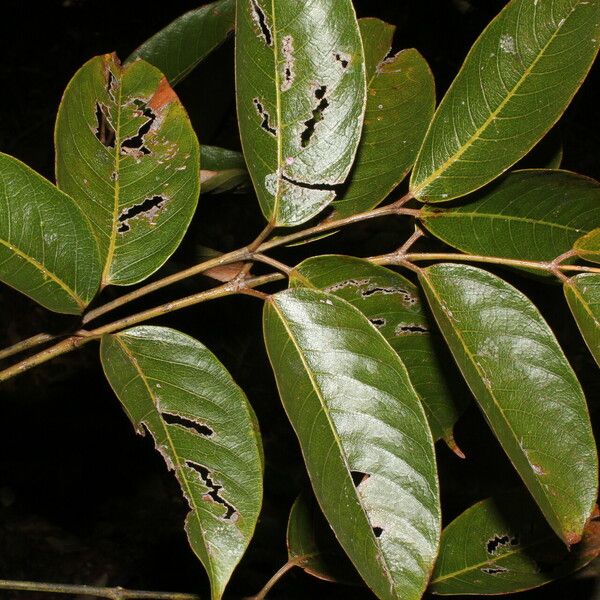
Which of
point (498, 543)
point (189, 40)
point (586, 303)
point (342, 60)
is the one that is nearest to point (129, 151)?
point (342, 60)

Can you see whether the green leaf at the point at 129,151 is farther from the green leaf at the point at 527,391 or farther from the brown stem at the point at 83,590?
the brown stem at the point at 83,590

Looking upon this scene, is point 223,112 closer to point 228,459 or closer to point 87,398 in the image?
point 228,459

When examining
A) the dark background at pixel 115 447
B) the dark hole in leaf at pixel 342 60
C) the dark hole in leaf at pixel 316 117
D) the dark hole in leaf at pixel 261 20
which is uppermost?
the dark hole in leaf at pixel 261 20

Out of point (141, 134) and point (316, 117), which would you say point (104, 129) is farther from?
point (316, 117)

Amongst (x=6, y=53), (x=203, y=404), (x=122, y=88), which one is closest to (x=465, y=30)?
(x=6, y=53)

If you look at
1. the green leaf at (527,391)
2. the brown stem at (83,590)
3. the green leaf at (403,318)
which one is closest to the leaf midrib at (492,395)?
the green leaf at (527,391)
